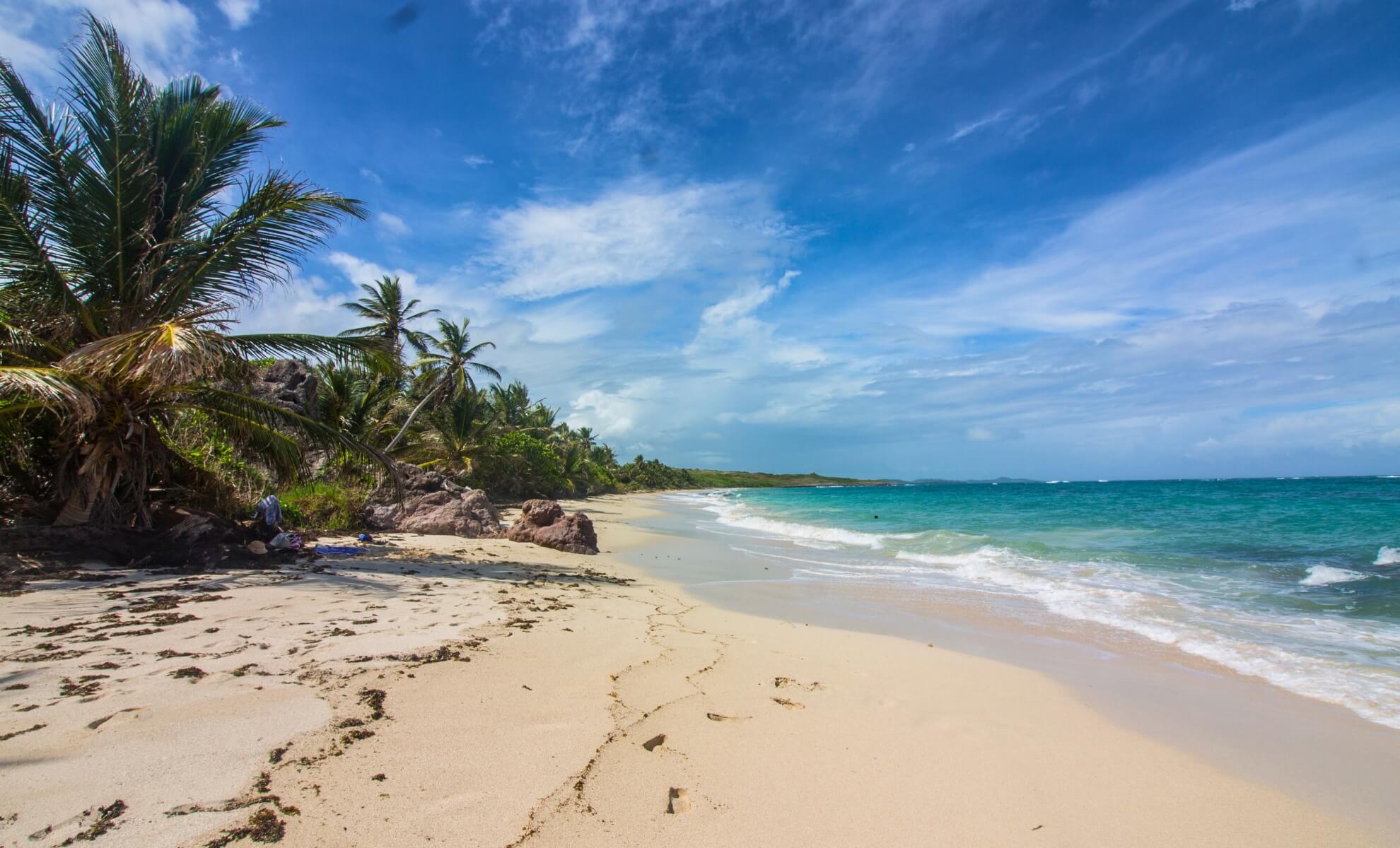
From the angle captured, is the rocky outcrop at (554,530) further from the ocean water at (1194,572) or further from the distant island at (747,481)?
the distant island at (747,481)

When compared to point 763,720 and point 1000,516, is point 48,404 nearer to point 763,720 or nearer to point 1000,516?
point 763,720

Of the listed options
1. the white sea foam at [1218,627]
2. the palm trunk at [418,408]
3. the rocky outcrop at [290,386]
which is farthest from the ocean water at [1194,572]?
the palm trunk at [418,408]

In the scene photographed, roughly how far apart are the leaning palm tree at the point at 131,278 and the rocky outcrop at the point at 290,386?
402 cm

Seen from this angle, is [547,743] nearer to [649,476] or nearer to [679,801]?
[679,801]

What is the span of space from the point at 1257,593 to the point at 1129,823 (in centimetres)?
909

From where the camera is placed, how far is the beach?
2553 millimetres

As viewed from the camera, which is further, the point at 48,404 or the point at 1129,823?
the point at 48,404

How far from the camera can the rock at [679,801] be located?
284 cm

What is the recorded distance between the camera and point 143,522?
7715 mm

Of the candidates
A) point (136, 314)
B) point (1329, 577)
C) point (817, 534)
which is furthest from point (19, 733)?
point (817, 534)

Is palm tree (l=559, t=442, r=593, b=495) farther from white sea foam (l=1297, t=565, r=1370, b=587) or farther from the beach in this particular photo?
the beach

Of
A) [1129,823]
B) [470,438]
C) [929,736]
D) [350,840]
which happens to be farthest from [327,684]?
[470,438]

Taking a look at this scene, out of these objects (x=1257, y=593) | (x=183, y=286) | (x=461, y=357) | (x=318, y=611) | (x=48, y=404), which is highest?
(x=461, y=357)

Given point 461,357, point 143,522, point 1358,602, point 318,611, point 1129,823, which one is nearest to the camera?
point 1129,823
